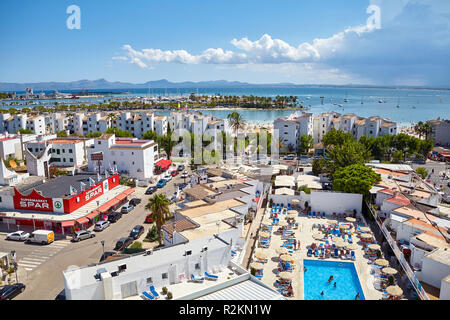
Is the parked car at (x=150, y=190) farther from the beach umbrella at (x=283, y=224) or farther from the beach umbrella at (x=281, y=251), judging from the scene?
the beach umbrella at (x=281, y=251)

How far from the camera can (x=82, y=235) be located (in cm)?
2675

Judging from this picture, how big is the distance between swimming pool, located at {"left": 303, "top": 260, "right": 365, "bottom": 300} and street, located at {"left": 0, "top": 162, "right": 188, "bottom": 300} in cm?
1304

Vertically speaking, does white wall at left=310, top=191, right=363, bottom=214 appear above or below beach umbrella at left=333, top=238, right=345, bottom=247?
above

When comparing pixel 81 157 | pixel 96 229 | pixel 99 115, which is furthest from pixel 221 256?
pixel 99 115

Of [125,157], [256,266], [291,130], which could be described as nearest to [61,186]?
[125,157]

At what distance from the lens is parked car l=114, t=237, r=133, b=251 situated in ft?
82.6

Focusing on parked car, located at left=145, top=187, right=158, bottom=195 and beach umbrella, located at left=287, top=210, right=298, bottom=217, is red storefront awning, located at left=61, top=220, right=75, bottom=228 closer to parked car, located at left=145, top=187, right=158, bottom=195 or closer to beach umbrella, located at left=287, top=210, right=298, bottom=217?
parked car, located at left=145, top=187, right=158, bottom=195

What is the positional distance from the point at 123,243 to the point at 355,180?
21.3 metres

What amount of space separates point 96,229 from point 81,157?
24.6 m

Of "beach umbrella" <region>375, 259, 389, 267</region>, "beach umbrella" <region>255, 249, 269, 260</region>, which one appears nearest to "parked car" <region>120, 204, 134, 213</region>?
"beach umbrella" <region>255, 249, 269, 260</region>

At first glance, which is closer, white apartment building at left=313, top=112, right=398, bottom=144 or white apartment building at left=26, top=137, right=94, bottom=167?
white apartment building at left=26, top=137, right=94, bottom=167

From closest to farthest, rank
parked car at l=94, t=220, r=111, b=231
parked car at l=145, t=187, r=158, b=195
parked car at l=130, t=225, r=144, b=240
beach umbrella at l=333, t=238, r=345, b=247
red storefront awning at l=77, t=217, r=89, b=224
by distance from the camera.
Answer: beach umbrella at l=333, t=238, r=345, b=247, parked car at l=130, t=225, r=144, b=240, red storefront awning at l=77, t=217, r=89, b=224, parked car at l=94, t=220, r=111, b=231, parked car at l=145, t=187, r=158, b=195

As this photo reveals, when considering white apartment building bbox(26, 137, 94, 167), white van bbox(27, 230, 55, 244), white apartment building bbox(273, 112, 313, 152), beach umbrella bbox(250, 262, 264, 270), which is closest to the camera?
beach umbrella bbox(250, 262, 264, 270)
